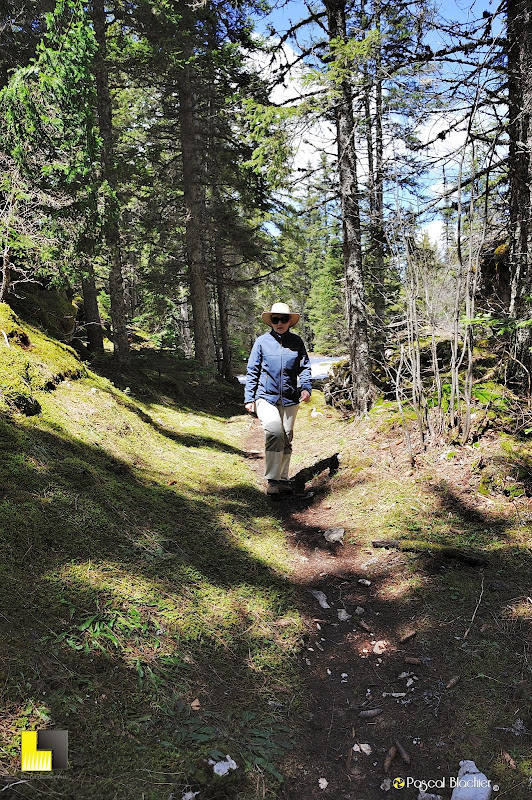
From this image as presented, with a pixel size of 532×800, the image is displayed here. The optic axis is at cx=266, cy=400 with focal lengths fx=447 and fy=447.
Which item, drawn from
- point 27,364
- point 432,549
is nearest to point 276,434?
point 432,549

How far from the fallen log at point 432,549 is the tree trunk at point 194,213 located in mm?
11689

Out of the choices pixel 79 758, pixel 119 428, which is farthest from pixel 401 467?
pixel 79 758

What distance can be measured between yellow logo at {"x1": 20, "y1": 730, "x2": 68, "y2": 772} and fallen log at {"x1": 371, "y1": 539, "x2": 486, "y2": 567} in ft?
11.0

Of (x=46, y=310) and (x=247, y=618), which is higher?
(x=46, y=310)

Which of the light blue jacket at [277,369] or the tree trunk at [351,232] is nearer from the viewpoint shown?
the light blue jacket at [277,369]

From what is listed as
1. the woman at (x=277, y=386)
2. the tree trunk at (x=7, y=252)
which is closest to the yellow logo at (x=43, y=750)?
the woman at (x=277, y=386)

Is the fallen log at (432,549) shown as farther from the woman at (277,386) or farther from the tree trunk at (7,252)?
the tree trunk at (7,252)

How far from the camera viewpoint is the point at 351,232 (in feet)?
28.6

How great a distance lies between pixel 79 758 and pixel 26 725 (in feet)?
0.91

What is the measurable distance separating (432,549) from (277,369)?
312 cm

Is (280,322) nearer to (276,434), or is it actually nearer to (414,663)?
(276,434)

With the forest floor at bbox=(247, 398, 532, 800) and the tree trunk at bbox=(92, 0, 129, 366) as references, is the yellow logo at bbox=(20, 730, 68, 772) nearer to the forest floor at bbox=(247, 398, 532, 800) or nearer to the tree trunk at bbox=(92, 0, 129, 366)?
the forest floor at bbox=(247, 398, 532, 800)

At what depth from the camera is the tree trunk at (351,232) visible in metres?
8.31

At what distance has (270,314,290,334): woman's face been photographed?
634 centimetres
